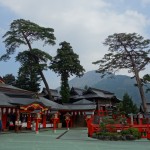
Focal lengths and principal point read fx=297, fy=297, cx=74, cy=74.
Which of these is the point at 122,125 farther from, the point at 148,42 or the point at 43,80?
the point at 43,80

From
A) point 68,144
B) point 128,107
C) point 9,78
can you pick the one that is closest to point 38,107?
point 68,144

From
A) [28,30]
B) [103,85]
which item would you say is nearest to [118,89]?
[103,85]

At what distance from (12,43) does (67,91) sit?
10624mm

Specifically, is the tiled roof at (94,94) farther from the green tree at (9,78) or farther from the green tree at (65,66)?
the green tree at (9,78)

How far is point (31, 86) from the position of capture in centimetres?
5062

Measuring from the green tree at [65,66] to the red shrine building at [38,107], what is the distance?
332 cm

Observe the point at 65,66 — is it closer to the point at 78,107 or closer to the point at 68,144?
the point at 78,107

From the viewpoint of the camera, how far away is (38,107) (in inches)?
1195

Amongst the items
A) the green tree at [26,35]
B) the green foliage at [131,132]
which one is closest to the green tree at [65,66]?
the green tree at [26,35]

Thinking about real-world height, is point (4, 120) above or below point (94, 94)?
below

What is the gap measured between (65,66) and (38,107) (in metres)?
13.5

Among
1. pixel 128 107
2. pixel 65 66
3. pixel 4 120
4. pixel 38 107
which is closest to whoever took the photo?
pixel 4 120

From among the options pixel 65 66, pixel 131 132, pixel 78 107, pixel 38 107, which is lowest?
pixel 131 132

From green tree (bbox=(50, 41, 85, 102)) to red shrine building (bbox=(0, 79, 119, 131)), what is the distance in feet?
10.9
